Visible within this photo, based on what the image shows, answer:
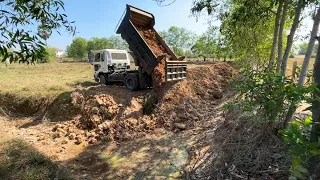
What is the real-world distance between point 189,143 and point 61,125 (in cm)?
406

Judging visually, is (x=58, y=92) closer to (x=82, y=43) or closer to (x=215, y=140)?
(x=215, y=140)

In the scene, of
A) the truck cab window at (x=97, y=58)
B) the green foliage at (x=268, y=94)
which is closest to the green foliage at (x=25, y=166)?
the green foliage at (x=268, y=94)

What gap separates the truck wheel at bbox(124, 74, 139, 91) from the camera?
28.1ft

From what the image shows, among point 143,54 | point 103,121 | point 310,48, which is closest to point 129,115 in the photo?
point 103,121

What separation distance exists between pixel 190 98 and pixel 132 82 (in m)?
2.41

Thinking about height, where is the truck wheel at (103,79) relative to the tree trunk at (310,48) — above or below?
below

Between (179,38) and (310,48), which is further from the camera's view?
(179,38)

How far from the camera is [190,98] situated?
8172mm

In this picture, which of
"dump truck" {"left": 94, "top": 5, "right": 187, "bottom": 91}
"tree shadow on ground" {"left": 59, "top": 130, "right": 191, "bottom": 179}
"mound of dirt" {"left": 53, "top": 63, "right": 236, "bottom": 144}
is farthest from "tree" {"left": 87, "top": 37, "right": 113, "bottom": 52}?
"tree shadow on ground" {"left": 59, "top": 130, "right": 191, "bottom": 179}

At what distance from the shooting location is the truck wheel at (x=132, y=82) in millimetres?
8555

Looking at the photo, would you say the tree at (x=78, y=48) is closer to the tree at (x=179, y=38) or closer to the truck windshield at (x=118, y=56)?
the tree at (x=179, y=38)

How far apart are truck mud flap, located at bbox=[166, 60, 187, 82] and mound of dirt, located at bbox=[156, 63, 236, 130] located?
0.84 feet

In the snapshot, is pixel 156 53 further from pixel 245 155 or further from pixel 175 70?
pixel 245 155

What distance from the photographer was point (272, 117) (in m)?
3.69
